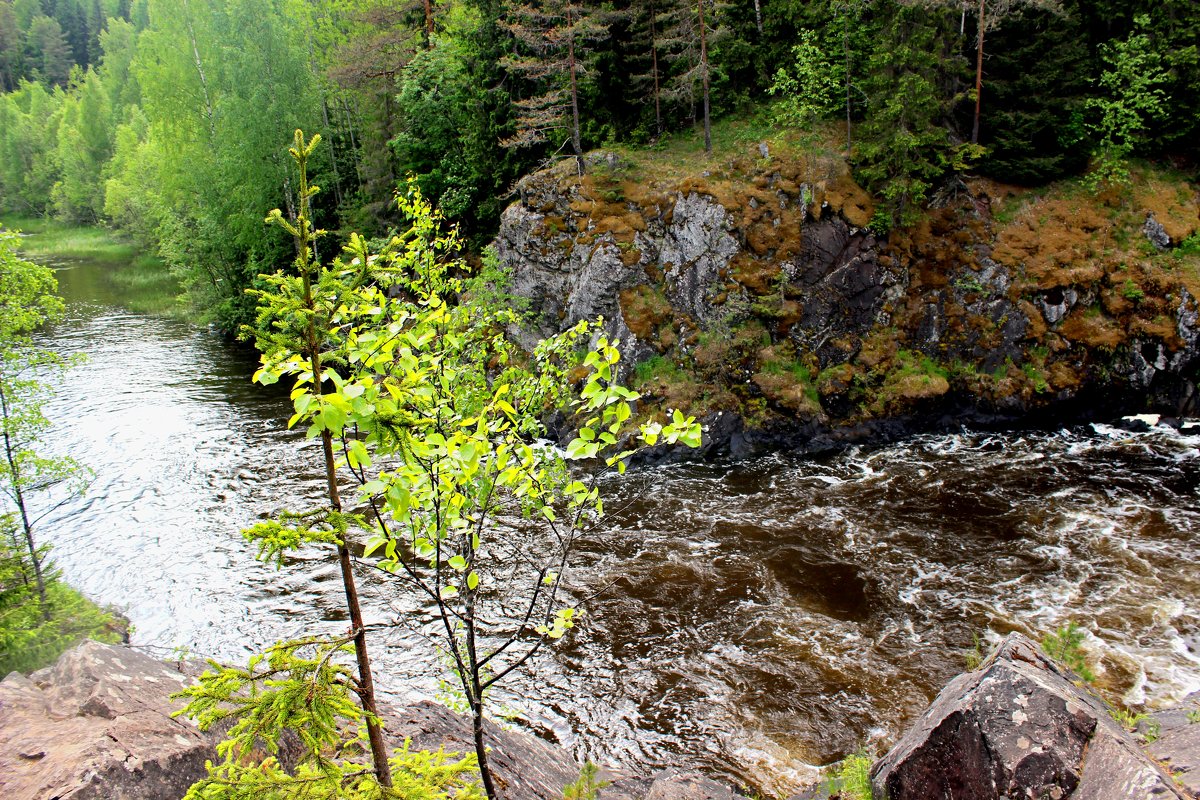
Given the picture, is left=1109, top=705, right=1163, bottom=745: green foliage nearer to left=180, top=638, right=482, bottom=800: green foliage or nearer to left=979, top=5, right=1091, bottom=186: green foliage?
left=180, top=638, right=482, bottom=800: green foliage

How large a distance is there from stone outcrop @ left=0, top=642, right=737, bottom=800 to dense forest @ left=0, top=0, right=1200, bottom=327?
417 inches

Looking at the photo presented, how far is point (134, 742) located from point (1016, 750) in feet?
26.6

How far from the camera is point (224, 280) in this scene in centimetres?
3431

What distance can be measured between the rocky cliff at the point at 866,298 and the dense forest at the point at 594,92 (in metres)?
1.55

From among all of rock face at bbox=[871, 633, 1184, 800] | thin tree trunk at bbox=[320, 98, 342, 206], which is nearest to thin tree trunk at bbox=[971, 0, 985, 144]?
rock face at bbox=[871, 633, 1184, 800]

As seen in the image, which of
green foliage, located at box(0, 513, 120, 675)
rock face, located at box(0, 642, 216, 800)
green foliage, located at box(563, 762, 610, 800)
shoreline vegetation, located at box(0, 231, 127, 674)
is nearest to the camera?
rock face, located at box(0, 642, 216, 800)

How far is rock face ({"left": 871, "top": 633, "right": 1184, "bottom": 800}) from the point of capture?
17.8 ft

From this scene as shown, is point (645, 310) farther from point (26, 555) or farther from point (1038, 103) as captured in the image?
point (26, 555)

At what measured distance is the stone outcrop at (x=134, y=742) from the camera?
18.8ft

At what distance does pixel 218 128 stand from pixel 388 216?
32.9ft

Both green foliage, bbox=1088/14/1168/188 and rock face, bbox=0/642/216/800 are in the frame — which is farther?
green foliage, bbox=1088/14/1168/188

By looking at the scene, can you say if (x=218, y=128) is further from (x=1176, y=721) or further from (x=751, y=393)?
(x=1176, y=721)

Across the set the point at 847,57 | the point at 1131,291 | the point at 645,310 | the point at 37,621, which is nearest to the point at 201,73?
the point at 645,310

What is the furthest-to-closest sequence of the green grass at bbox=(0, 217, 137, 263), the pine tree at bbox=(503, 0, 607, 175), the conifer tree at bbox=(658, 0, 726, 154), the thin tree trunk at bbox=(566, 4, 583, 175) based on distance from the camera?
the green grass at bbox=(0, 217, 137, 263) → the conifer tree at bbox=(658, 0, 726, 154) → the pine tree at bbox=(503, 0, 607, 175) → the thin tree trunk at bbox=(566, 4, 583, 175)
